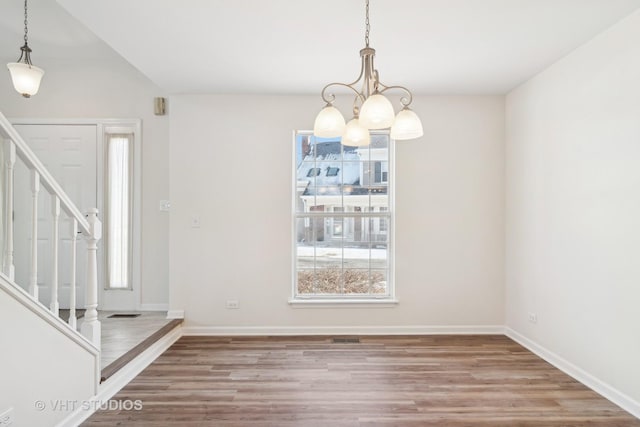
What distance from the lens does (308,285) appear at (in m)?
3.99

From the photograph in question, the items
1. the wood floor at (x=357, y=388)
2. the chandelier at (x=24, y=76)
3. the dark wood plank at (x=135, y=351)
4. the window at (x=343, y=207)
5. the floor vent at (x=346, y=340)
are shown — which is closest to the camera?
the wood floor at (x=357, y=388)

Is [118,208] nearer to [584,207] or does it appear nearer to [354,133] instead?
[354,133]

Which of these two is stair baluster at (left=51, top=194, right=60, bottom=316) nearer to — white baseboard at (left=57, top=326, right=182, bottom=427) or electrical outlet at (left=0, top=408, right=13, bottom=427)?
electrical outlet at (left=0, top=408, right=13, bottom=427)

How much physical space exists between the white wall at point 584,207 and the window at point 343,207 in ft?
4.36

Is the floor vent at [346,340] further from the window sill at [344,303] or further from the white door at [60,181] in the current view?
the white door at [60,181]

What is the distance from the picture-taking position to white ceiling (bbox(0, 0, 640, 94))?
230 centimetres

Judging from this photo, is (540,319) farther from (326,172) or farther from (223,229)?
(223,229)

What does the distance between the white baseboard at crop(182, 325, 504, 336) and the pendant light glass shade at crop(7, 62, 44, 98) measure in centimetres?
251

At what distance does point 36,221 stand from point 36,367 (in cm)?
78

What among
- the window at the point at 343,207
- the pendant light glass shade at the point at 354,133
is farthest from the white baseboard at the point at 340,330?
the pendant light glass shade at the point at 354,133

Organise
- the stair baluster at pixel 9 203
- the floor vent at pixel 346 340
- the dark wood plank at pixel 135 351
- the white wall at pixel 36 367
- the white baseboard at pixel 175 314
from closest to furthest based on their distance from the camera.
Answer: the white wall at pixel 36 367, the stair baluster at pixel 9 203, the dark wood plank at pixel 135 351, the floor vent at pixel 346 340, the white baseboard at pixel 175 314

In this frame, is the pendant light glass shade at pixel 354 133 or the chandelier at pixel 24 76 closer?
the pendant light glass shade at pixel 354 133

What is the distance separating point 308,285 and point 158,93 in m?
2.67

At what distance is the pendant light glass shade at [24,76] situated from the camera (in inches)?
105
